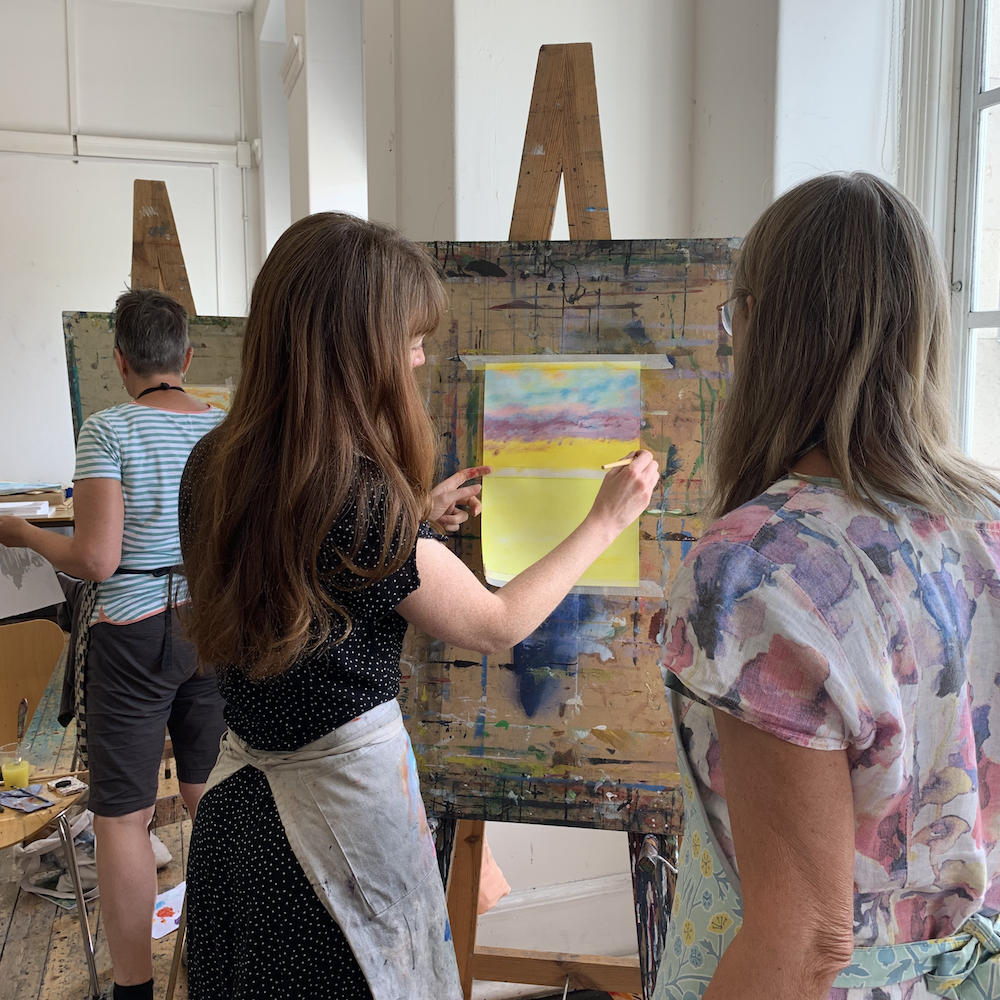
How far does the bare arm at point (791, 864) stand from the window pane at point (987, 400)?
119cm

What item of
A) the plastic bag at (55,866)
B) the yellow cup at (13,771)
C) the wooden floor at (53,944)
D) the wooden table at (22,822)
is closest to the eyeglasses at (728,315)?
the wooden table at (22,822)

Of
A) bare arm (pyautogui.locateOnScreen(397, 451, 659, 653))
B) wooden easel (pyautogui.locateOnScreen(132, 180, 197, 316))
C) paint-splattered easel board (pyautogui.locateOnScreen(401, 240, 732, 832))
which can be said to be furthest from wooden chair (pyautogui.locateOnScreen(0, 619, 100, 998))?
bare arm (pyautogui.locateOnScreen(397, 451, 659, 653))

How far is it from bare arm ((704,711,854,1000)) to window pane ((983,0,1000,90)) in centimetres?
143

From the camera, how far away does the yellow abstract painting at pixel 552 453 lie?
4.28ft

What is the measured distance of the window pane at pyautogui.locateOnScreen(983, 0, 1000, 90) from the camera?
148 cm

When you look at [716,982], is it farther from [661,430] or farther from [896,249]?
[661,430]

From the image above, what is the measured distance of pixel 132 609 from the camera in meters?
1.81

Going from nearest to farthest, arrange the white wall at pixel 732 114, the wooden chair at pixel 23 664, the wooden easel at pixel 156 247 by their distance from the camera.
→ the white wall at pixel 732 114, the wooden chair at pixel 23 664, the wooden easel at pixel 156 247

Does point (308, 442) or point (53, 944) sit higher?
point (308, 442)

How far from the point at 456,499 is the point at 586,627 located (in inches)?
11.1

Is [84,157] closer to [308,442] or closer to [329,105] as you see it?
[329,105]

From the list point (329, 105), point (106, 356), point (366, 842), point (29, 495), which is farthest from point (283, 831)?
point (29, 495)

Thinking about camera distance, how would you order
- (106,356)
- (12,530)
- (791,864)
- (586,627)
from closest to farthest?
(791,864)
(586,627)
(12,530)
(106,356)

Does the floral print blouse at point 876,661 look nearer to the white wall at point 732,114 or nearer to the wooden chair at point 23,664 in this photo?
the white wall at point 732,114
